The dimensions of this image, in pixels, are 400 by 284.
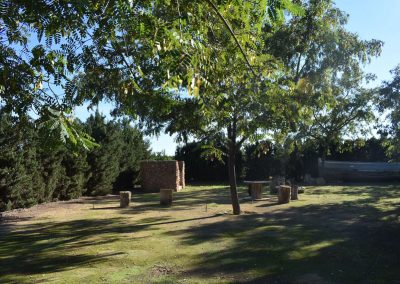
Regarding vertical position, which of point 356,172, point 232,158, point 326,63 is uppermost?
point 326,63

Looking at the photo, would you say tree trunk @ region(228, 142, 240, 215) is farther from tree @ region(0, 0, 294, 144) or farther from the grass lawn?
tree @ region(0, 0, 294, 144)

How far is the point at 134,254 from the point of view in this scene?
847 cm

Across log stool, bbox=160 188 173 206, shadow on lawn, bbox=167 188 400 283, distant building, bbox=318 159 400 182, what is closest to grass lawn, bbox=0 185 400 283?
shadow on lawn, bbox=167 188 400 283

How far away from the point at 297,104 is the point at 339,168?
20.5 m

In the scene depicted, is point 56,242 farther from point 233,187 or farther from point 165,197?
point 165,197

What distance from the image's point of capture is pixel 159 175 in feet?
81.7

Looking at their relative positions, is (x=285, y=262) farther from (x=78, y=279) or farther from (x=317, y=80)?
(x=317, y=80)

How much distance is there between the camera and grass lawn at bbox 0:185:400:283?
23.0 ft

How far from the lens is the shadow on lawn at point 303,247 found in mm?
6960

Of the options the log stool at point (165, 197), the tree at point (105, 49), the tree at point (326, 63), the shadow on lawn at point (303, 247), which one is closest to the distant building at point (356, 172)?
the tree at point (326, 63)

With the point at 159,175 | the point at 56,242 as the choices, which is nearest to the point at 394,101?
the point at 159,175

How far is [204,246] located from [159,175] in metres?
16.0

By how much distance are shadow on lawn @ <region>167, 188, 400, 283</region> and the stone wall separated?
11.5 metres

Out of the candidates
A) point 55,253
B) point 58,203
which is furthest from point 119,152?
point 55,253
